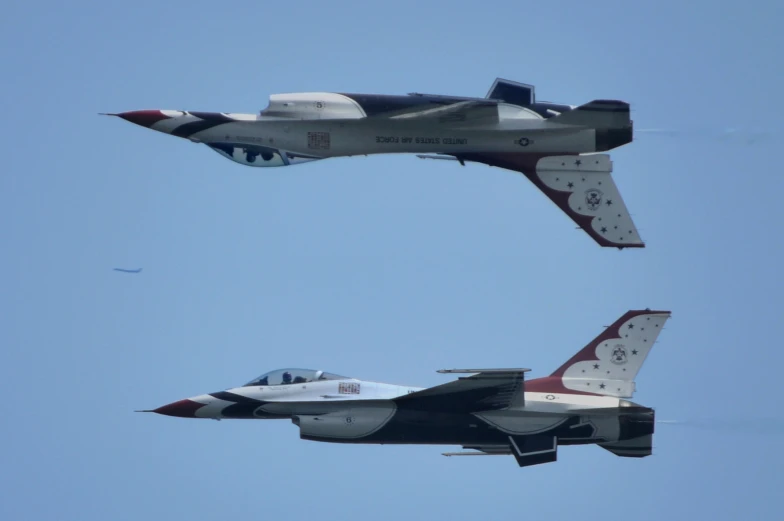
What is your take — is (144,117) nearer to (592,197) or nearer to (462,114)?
(462,114)

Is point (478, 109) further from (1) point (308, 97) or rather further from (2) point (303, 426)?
(2) point (303, 426)

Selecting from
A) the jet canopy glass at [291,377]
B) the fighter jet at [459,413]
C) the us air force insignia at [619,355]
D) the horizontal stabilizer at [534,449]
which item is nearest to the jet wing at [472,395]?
the fighter jet at [459,413]

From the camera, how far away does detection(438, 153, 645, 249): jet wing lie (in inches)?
1513

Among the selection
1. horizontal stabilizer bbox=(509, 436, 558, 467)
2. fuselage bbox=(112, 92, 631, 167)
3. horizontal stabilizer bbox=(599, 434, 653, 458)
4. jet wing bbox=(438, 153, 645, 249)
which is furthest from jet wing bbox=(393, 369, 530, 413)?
fuselage bbox=(112, 92, 631, 167)

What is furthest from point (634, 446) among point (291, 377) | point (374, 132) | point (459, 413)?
point (374, 132)

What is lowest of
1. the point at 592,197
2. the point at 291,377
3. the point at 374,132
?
the point at 291,377

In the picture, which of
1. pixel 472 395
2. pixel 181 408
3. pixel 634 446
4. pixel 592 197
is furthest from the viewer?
pixel 592 197

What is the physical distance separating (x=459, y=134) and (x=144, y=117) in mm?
7062

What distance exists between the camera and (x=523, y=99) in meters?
38.1

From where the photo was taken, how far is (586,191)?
38656mm

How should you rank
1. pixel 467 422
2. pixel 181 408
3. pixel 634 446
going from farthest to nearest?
pixel 181 408 → pixel 634 446 → pixel 467 422

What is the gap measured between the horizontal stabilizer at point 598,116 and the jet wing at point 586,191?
0.91 meters

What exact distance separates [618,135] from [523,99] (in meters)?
2.23

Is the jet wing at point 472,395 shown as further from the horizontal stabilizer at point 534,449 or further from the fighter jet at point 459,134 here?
the fighter jet at point 459,134
